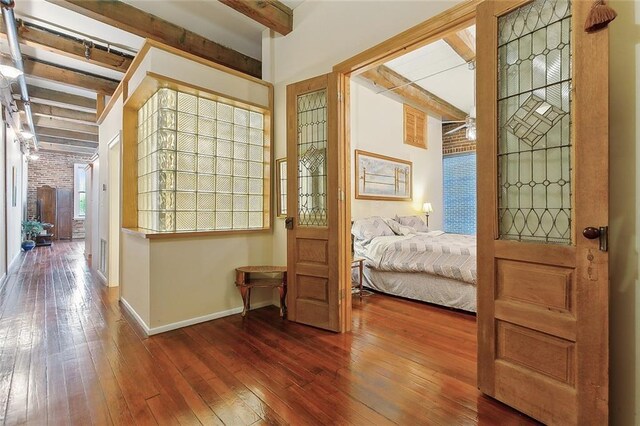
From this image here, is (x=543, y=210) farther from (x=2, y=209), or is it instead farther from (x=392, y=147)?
(x=2, y=209)

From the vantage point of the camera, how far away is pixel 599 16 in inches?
49.8

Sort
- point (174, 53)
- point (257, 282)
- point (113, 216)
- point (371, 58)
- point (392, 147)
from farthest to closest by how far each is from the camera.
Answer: point (392, 147) < point (113, 216) < point (257, 282) < point (174, 53) < point (371, 58)

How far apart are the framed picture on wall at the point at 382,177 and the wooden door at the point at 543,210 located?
319 cm

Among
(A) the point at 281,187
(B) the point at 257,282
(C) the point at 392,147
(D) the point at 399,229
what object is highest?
(C) the point at 392,147

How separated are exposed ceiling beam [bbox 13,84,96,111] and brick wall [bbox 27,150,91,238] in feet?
18.7

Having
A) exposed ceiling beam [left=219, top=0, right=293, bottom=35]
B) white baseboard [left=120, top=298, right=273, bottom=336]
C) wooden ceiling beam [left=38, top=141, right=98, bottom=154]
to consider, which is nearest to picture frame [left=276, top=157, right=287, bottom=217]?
white baseboard [left=120, top=298, right=273, bottom=336]

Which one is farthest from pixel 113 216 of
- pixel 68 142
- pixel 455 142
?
pixel 68 142

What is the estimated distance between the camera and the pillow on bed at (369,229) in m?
4.30

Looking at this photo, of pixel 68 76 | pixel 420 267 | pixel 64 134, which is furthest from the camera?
pixel 64 134

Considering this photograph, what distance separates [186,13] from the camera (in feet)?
10.6

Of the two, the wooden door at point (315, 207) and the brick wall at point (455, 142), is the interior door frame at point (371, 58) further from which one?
the brick wall at point (455, 142)

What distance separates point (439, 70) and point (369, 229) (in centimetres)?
275

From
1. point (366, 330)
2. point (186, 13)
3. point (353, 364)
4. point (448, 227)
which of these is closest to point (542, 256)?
point (353, 364)

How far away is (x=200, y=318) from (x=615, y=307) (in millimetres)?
3004
